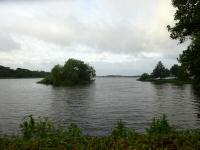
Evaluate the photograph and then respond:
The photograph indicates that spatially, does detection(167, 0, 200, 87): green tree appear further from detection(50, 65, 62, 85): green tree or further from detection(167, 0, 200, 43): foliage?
detection(50, 65, 62, 85): green tree

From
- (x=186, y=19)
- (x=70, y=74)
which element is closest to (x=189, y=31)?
(x=186, y=19)

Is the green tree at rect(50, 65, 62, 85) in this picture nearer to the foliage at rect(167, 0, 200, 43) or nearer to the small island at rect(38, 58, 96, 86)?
the small island at rect(38, 58, 96, 86)

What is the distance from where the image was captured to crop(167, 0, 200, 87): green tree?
20781 millimetres

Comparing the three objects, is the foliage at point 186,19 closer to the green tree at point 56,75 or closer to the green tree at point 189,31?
the green tree at point 189,31

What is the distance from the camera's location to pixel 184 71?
21.7 meters

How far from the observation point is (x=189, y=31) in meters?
22.0

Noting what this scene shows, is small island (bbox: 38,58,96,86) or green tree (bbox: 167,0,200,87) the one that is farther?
small island (bbox: 38,58,96,86)

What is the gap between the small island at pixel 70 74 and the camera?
16125 centimetres

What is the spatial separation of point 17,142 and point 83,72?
540ft

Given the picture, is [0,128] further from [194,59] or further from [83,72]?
[83,72]

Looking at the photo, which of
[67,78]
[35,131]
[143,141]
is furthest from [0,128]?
[67,78]

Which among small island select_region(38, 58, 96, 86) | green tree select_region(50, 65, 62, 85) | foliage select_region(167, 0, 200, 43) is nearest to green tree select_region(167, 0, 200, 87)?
foliage select_region(167, 0, 200, 43)

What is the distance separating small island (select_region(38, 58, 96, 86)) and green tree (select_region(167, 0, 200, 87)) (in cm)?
13570

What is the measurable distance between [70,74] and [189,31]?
141m
